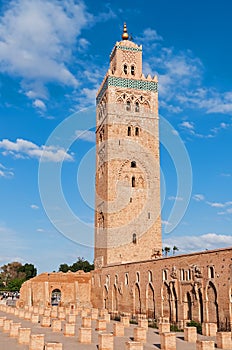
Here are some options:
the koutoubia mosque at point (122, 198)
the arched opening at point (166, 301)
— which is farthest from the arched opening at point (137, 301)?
the arched opening at point (166, 301)

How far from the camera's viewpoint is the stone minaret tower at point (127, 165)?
110 ft

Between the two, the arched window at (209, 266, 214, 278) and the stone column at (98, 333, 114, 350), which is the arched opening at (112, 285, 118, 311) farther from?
the stone column at (98, 333, 114, 350)

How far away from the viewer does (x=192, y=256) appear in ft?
65.2

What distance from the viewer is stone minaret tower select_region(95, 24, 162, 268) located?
110ft

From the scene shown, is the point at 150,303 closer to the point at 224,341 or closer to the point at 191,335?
the point at 191,335

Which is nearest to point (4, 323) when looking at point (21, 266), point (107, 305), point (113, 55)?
point (107, 305)

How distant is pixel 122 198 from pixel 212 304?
667 inches

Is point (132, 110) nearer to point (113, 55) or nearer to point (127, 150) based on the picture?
point (127, 150)

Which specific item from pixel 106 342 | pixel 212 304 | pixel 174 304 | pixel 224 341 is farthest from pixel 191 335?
pixel 174 304

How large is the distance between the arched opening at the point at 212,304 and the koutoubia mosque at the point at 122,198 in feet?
24.5

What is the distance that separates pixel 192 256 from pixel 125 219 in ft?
46.6

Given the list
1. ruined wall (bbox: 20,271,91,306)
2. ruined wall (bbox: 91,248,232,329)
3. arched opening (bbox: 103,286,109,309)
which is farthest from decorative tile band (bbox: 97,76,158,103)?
arched opening (bbox: 103,286,109,309)

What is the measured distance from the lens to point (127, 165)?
3509 centimetres

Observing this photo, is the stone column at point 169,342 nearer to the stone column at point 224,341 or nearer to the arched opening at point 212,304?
the stone column at point 224,341
